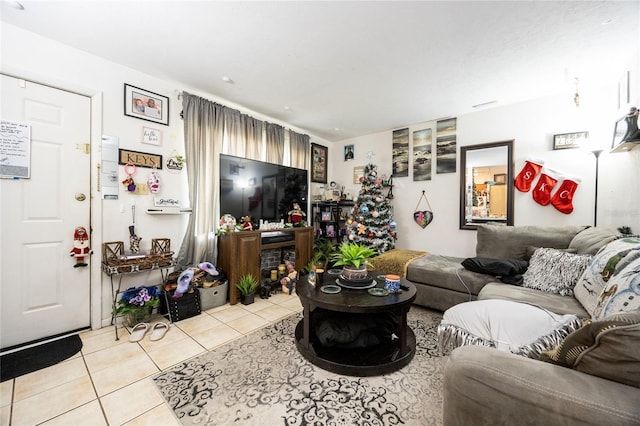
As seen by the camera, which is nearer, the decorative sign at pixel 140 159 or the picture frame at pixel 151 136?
the decorative sign at pixel 140 159

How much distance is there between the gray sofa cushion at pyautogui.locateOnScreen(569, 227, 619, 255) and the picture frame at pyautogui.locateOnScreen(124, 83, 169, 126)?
415cm

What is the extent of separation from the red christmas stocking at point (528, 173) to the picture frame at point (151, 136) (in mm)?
4310

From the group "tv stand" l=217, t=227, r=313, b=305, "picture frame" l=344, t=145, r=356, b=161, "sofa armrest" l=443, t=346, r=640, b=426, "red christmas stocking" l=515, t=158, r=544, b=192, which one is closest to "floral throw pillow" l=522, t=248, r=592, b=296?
"red christmas stocking" l=515, t=158, r=544, b=192

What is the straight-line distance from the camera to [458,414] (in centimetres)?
75

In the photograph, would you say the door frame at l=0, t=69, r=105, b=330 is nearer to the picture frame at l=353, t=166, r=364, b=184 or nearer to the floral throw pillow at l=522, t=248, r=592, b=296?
the picture frame at l=353, t=166, r=364, b=184

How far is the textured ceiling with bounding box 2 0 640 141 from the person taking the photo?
5.55ft

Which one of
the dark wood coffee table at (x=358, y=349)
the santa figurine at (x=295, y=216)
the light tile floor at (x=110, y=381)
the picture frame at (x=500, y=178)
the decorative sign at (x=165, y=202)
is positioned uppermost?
the picture frame at (x=500, y=178)

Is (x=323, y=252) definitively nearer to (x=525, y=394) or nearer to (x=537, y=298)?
(x=537, y=298)

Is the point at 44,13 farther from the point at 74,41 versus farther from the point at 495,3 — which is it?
the point at 495,3

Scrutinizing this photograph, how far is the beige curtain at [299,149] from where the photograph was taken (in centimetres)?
406

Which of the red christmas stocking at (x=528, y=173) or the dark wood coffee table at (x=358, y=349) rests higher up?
the red christmas stocking at (x=528, y=173)

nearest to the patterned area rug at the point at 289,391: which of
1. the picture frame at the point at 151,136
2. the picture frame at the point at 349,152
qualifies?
the picture frame at the point at 151,136

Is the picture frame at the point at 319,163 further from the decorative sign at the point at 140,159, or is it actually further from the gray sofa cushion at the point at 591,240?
the gray sofa cushion at the point at 591,240

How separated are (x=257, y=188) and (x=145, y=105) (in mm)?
1458
